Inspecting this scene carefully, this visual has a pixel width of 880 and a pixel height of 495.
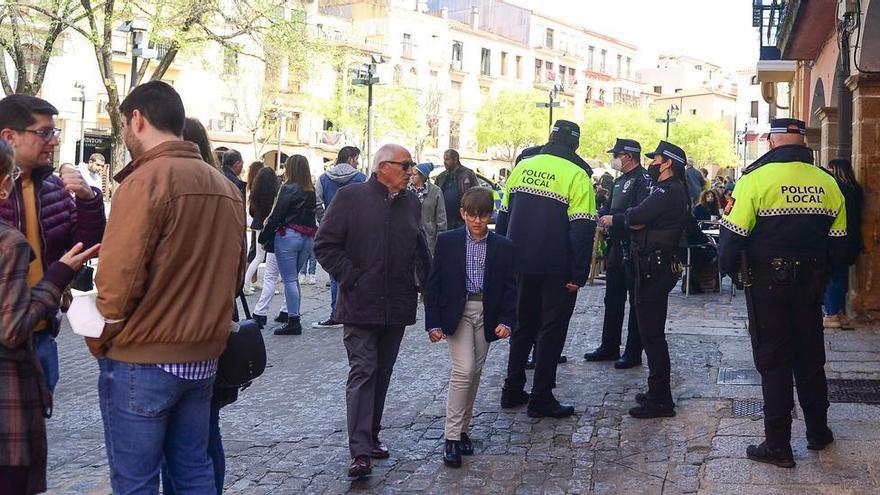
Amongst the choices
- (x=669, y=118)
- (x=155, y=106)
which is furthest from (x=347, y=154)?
(x=669, y=118)

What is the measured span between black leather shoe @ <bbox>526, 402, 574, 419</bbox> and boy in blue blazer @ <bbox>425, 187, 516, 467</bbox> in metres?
0.98

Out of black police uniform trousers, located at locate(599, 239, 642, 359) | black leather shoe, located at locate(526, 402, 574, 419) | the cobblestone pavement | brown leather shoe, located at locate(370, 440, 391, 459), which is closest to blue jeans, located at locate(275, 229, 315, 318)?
the cobblestone pavement

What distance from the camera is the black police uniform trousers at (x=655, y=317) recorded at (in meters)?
6.98

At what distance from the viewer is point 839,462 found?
5664mm

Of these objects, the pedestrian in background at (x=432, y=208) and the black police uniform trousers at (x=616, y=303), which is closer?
the black police uniform trousers at (x=616, y=303)

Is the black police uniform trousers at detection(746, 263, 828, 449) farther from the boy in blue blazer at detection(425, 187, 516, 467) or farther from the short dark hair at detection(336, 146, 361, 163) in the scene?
the short dark hair at detection(336, 146, 361, 163)

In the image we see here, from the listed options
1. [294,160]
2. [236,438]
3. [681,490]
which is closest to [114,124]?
[294,160]

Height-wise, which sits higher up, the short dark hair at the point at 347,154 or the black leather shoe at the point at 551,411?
the short dark hair at the point at 347,154

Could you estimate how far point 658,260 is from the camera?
283 inches

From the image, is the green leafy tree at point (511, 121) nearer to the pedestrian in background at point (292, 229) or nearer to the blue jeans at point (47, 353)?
the pedestrian in background at point (292, 229)

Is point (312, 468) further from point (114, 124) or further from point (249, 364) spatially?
point (114, 124)

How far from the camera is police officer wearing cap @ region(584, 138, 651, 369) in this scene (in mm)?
8695

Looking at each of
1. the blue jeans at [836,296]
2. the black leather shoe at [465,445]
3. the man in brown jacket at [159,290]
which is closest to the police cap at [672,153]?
the black leather shoe at [465,445]

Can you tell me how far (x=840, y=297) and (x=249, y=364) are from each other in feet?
26.0
